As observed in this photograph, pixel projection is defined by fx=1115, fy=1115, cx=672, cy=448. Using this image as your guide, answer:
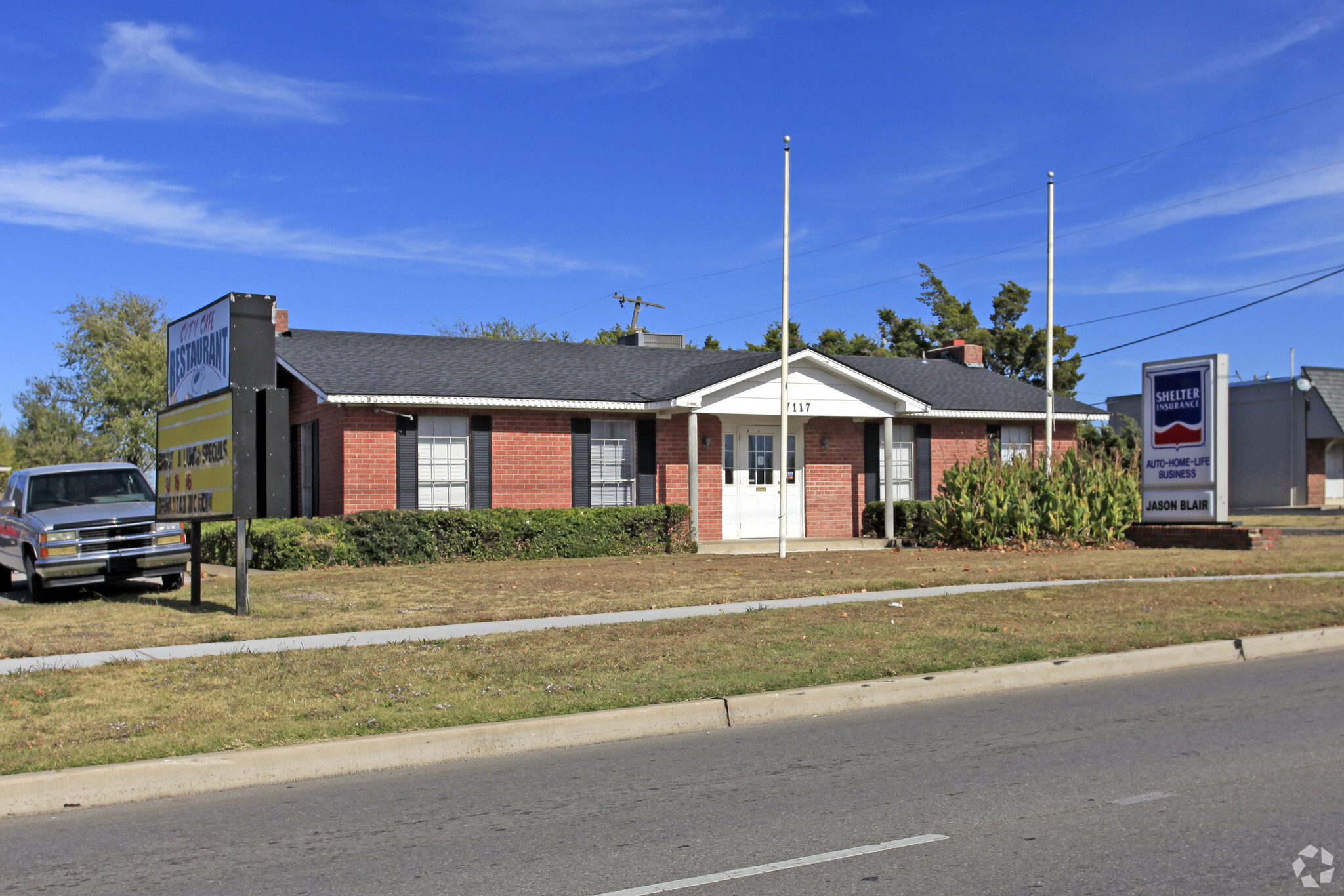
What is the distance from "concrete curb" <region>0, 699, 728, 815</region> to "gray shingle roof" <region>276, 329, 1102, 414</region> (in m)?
13.5

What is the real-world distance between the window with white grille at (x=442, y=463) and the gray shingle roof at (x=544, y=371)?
2.51ft

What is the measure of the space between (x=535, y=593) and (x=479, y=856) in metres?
9.27

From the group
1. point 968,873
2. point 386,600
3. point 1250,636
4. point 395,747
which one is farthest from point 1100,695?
point 386,600

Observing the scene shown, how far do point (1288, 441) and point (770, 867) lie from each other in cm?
4332

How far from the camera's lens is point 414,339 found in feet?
81.7

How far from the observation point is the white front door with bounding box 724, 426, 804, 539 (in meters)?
23.8

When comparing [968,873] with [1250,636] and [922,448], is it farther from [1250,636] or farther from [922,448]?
[922,448]

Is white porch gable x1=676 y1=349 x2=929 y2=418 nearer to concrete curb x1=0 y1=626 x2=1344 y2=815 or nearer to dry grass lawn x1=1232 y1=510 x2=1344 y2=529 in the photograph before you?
dry grass lawn x1=1232 y1=510 x2=1344 y2=529

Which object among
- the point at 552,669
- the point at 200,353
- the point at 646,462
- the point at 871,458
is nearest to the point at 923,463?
the point at 871,458

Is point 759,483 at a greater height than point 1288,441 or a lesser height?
lesser

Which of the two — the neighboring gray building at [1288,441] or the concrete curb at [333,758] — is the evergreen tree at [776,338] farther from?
the concrete curb at [333,758]

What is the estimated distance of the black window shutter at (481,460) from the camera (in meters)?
21.3

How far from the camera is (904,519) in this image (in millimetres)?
24641

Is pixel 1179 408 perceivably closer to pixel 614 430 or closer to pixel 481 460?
pixel 614 430
